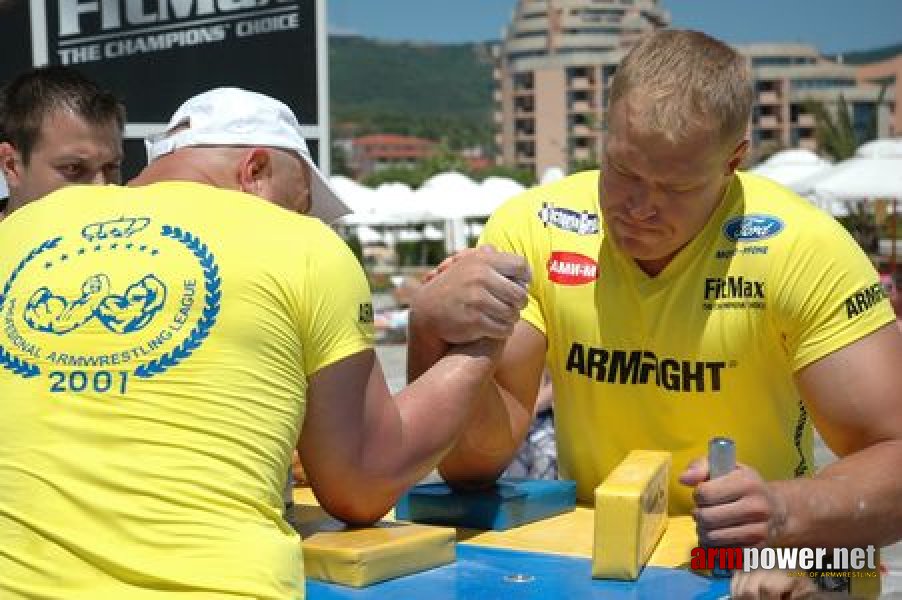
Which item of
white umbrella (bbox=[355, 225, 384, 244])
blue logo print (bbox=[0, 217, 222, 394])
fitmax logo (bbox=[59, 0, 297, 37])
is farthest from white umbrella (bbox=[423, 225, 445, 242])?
blue logo print (bbox=[0, 217, 222, 394])

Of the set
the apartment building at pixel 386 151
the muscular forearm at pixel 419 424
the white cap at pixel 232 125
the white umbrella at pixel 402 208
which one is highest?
the white cap at pixel 232 125

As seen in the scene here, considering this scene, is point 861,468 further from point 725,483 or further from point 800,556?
point 725,483

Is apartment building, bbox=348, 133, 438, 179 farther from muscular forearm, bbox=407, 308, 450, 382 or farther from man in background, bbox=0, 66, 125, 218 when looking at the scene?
muscular forearm, bbox=407, 308, 450, 382

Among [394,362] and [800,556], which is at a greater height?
[800,556]

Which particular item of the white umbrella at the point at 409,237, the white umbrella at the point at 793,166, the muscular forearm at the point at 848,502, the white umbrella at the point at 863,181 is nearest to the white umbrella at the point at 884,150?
the white umbrella at the point at 863,181

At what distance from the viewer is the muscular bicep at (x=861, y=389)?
227 cm

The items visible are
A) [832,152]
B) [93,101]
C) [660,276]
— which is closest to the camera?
[660,276]

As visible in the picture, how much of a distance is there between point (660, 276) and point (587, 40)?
146 metres

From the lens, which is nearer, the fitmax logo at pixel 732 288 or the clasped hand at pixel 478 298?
the clasped hand at pixel 478 298

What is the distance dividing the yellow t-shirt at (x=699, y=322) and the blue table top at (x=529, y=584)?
1.55 feet

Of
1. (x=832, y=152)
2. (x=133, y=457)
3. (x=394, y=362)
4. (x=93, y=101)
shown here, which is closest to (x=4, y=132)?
(x=93, y=101)

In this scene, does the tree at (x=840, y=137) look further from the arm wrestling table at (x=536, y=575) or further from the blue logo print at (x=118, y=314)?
the blue logo print at (x=118, y=314)

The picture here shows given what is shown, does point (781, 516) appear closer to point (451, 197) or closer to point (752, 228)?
point (752, 228)

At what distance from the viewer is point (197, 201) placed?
1.96m
